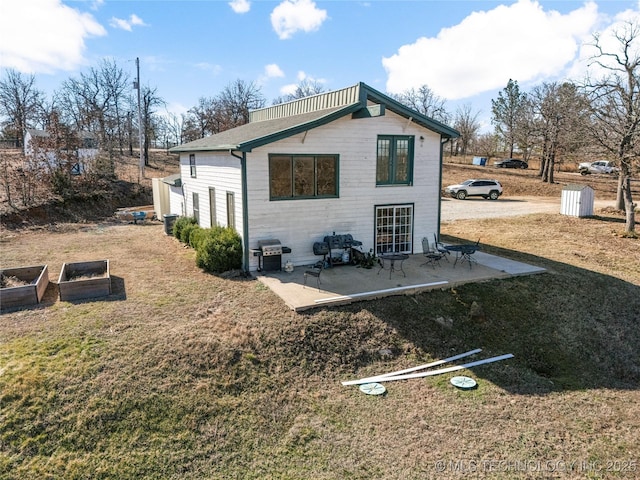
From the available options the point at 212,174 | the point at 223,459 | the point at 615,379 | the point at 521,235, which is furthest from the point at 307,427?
the point at 521,235

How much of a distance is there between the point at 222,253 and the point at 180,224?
4.96 m

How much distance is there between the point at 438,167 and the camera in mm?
12969

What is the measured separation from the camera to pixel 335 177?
11594 mm

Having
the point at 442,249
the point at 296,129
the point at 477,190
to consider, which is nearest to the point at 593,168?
the point at 477,190

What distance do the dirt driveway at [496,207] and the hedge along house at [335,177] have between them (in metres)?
9.23

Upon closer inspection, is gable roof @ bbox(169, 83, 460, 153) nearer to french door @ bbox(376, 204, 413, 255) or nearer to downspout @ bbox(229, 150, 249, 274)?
downspout @ bbox(229, 150, 249, 274)

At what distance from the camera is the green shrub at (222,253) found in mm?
11002

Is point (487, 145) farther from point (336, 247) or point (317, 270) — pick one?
point (317, 270)

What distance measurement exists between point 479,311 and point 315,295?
3.60 meters

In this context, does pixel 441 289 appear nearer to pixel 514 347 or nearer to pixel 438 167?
pixel 514 347

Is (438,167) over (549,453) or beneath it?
over

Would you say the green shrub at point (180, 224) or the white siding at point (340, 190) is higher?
the white siding at point (340, 190)

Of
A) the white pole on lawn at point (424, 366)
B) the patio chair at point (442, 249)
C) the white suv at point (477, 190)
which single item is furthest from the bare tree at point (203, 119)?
the white pole on lawn at point (424, 366)

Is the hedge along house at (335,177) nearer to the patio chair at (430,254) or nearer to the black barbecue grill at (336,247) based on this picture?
the black barbecue grill at (336,247)
